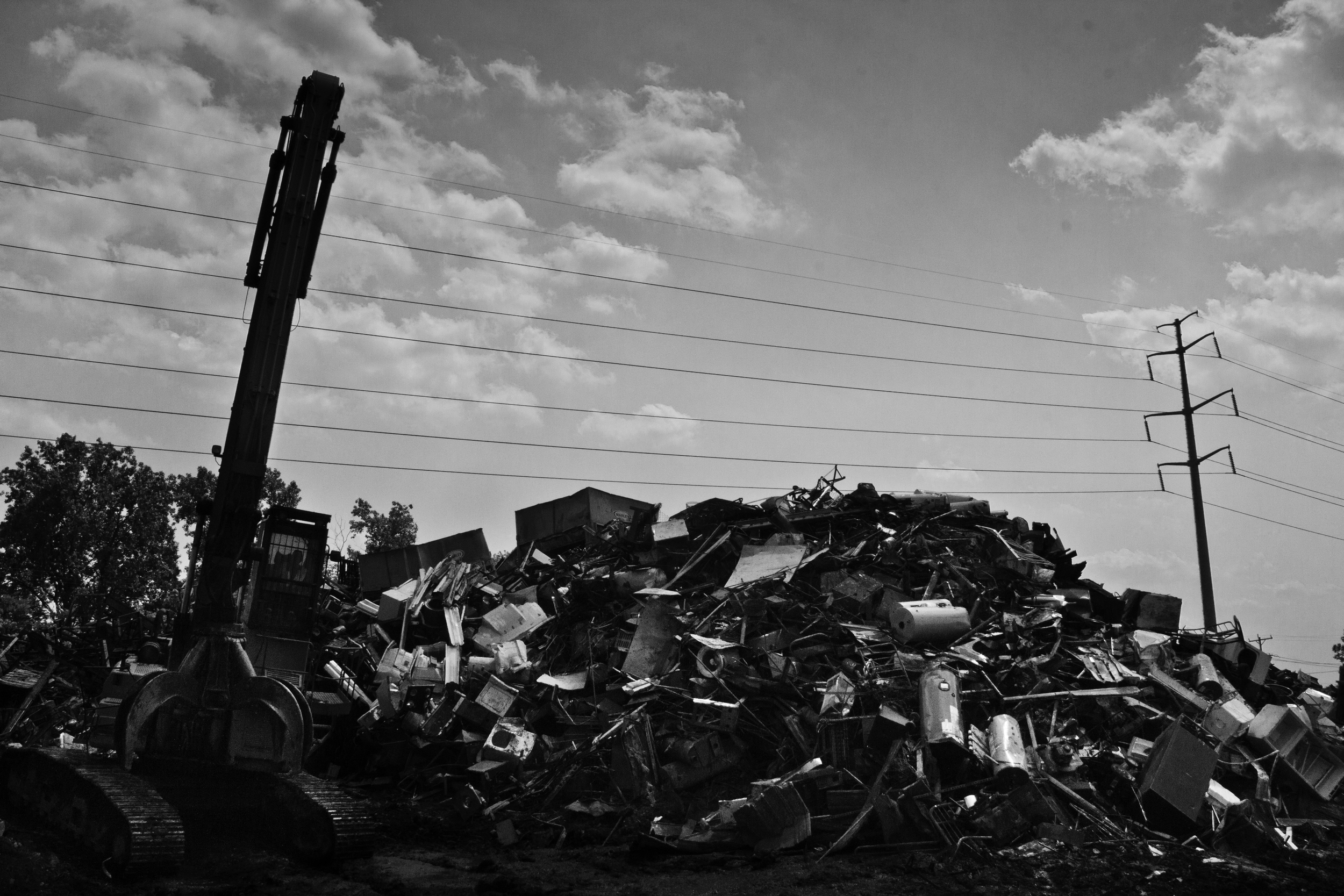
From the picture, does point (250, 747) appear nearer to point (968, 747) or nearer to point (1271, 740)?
point (968, 747)

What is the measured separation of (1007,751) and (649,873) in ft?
15.2

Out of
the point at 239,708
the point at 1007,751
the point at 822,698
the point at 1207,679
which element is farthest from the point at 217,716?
the point at 1207,679

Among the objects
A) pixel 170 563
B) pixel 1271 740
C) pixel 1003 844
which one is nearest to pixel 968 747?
pixel 1003 844

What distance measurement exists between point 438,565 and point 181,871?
11.8m

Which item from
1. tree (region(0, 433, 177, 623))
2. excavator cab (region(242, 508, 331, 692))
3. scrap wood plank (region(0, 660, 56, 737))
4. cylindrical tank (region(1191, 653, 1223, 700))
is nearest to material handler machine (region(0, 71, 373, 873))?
excavator cab (region(242, 508, 331, 692))

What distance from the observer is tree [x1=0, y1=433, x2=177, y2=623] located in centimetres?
3772

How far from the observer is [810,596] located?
15867 mm

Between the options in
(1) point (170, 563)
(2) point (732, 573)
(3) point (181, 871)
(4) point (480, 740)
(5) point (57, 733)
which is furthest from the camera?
(1) point (170, 563)

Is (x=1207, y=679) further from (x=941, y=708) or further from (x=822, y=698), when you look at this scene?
(x=822, y=698)

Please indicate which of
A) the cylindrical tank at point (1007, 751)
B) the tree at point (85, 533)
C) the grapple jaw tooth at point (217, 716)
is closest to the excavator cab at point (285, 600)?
the grapple jaw tooth at point (217, 716)

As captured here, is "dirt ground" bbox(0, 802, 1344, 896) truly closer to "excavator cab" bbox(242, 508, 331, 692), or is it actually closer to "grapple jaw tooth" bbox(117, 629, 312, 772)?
"grapple jaw tooth" bbox(117, 629, 312, 772)

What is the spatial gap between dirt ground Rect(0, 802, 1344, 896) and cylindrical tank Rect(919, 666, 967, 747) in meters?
1.62

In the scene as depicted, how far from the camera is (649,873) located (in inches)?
388

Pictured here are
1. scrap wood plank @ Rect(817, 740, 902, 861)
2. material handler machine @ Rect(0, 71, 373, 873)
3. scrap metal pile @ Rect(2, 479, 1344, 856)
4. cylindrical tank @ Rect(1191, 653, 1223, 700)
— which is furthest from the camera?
cylindrical tank @ Rect(1191, 653, 1223, 700)
